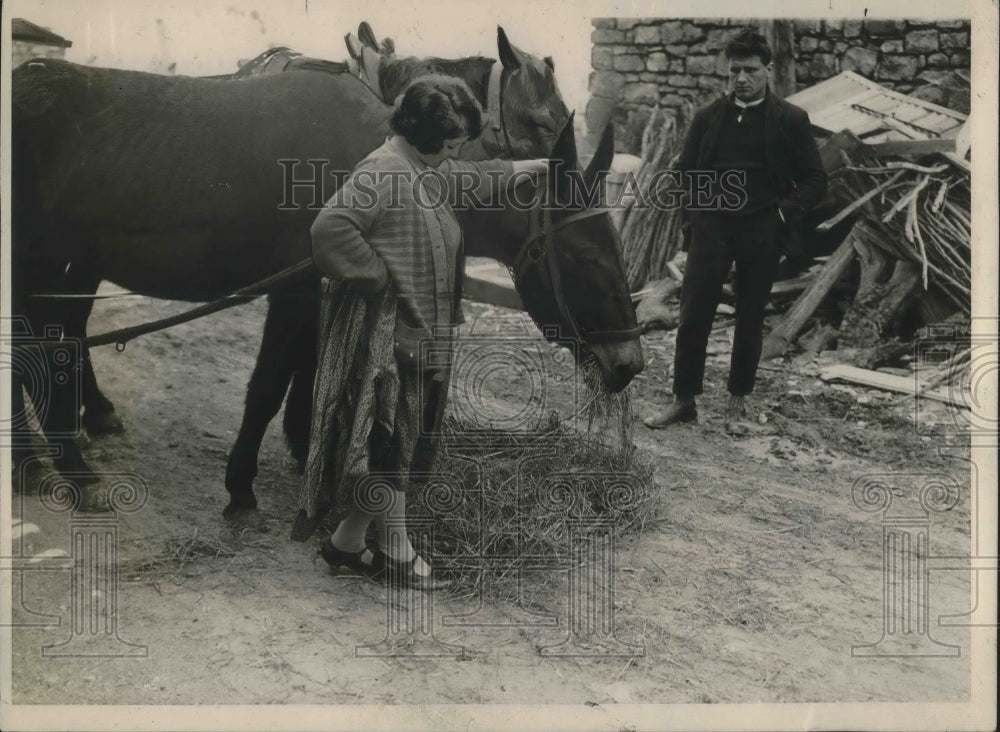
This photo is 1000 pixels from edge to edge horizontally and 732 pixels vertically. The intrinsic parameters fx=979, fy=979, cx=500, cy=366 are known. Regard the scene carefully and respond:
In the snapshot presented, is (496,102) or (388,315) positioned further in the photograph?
(496,102)

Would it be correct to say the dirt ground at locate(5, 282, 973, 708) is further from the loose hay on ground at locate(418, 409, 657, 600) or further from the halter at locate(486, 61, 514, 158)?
the halter at locate(486, 61, 514, 158)

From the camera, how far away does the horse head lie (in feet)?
13.4

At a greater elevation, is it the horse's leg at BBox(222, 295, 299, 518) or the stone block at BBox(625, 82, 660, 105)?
the stone block at BBox(625, 82, 660, 105)

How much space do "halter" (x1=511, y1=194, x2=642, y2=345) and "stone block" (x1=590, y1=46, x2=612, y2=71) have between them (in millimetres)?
823

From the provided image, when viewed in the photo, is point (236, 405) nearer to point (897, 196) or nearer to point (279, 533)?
point (279, 533)

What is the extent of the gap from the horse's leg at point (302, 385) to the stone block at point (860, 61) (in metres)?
2.89

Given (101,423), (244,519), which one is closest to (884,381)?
(244,519)

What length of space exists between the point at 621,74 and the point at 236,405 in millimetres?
2583

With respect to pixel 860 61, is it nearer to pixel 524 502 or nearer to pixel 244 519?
pixel 524 502

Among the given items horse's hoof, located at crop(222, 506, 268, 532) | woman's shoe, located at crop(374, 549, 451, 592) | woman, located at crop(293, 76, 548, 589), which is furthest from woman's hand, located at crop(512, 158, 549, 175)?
horse's hoof, located at crop(222, 506, 268, 532)

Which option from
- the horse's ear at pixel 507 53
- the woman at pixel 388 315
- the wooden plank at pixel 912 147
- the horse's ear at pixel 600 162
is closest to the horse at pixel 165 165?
the horse's ear at pixel 507 53

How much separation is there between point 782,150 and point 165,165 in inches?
106

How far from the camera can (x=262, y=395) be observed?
13.6ft

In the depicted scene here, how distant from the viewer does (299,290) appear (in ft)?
13.4
